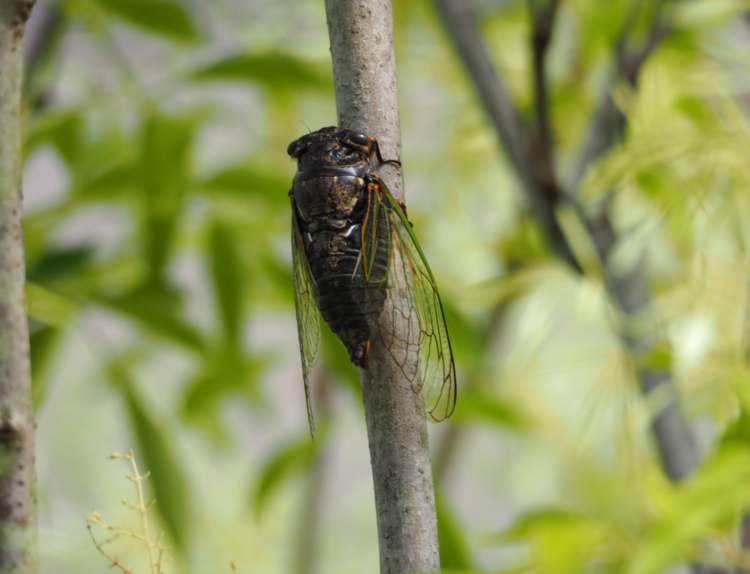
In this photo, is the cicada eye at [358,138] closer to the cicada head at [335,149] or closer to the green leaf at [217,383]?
the cicada head at [335,149]

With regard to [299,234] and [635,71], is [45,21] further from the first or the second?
[635,71]

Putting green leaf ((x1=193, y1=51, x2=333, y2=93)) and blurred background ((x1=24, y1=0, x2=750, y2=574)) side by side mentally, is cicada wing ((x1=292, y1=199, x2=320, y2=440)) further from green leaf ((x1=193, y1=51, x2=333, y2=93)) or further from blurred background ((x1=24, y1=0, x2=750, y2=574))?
green leaf ((x1=193, y1=51, x2=333, y2=93))

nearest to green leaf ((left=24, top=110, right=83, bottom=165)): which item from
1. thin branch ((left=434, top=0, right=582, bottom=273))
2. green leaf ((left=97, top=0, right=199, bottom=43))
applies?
green leaf ((left=97, top=0, right=199, bottom=43))

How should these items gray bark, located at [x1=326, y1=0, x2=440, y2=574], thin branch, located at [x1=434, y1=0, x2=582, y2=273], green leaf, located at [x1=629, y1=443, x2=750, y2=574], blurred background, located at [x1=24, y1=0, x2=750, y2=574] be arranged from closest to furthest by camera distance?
gray bark, located at [x1=326, y1=0, x2=440, y2=574]
green leaf, located at [x1=629, y1=443, x2=750, y2=574]
blurred background, located at [x1=24, y1=0, x2=750, y2=574]
thin branch, located at [x1=434, y1=0, x2=582, y2=273]

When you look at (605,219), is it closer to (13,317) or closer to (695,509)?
(695,509)

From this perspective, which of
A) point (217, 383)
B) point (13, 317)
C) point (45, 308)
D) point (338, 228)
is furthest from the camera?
point (217, 383)

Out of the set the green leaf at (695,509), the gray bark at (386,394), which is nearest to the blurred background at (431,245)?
the green leaf at (695,509)

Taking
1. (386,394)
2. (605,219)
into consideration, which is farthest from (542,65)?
(386,394)

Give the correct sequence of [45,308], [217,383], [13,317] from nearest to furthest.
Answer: [13,317], [45,308], [217,383]
